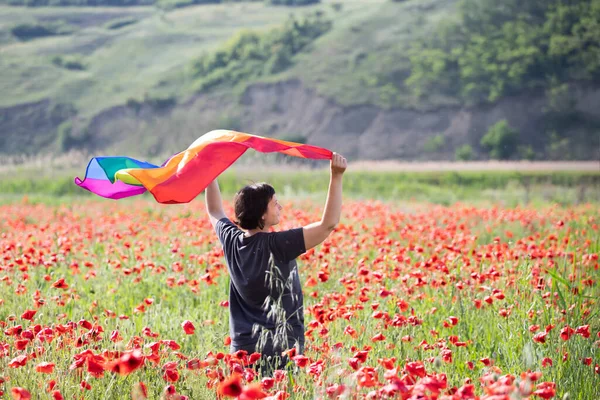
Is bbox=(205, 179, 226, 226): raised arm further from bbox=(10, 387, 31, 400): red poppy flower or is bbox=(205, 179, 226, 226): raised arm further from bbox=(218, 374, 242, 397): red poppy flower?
bbox=(218, 374, 242, 397): red poppy flower

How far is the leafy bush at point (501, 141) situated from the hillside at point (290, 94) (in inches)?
9.1

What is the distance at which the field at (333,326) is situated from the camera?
9.16 ft

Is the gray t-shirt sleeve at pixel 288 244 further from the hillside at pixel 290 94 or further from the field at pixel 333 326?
the hillside at pixel 290 94

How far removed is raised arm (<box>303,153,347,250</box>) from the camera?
11.5 feet

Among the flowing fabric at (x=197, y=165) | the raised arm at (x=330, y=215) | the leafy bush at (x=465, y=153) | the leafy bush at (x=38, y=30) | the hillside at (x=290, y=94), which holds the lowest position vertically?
the leafy bush at (x=465, y=153)

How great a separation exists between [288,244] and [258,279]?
0.26 meters

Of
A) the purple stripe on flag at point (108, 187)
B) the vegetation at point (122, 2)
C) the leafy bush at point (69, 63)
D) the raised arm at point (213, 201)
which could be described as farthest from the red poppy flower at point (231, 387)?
the vegetation at point (122, 2)

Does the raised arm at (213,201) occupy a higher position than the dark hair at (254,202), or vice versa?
the dark hair at (254,202)

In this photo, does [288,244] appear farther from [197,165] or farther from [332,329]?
[332,329]

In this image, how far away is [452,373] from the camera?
3.79m

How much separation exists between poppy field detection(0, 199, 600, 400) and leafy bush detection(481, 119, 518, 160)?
167 feet

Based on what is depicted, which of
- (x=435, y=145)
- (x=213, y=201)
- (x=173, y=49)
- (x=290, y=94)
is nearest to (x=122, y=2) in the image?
(x=173, y=49)

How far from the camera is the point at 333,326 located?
15.5 ft

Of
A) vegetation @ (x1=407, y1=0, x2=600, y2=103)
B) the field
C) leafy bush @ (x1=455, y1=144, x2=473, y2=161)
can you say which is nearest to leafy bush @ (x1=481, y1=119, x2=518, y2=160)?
leafy bush @ (x1=455, y1=144, x2=473, y2=161)
